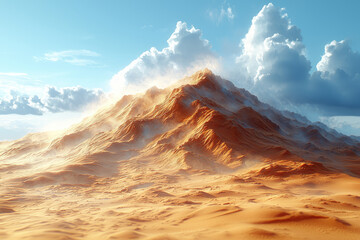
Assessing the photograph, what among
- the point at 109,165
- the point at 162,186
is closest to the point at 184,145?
the point at 109,165

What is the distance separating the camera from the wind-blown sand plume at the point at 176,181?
736 cm

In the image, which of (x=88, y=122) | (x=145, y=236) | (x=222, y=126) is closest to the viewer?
(x=145, y=236)

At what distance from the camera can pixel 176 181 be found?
19.2 m

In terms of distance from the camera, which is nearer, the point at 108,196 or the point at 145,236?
the point at 145,236

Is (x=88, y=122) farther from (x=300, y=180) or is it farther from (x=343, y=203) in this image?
(x=343, y=203)

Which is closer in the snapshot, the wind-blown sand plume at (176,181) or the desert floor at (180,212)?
the desert floor at (180,212)

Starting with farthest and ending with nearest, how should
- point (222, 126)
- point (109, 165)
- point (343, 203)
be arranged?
point (222, 126) → point (109, 165) → point (343, 203)

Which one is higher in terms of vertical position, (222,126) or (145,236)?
(222,126)

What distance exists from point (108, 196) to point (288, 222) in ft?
32.8

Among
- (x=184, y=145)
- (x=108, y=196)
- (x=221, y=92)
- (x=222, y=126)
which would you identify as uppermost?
(x=221, y=92)

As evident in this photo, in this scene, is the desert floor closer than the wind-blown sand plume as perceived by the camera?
Yes

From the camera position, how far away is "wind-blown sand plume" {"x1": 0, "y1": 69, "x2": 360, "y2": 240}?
7355 millimetres

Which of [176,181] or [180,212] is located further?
[176,181]

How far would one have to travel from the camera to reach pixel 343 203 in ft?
33.7
